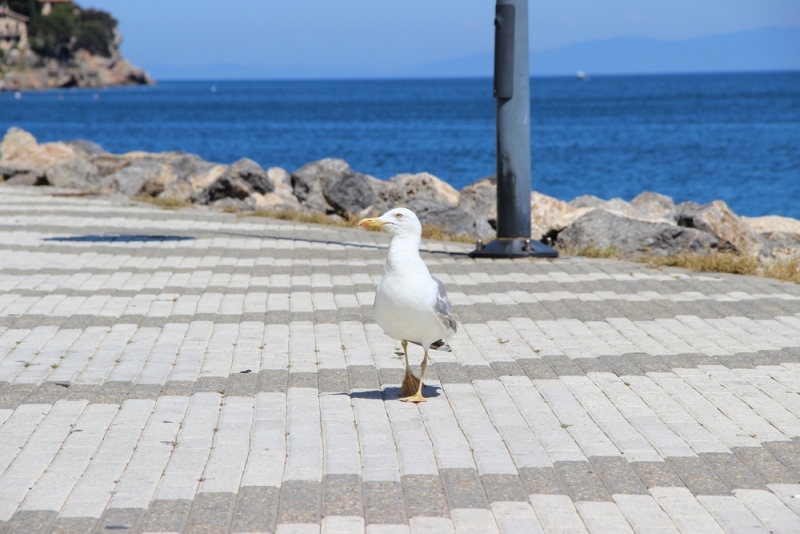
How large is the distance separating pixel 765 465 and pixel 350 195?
1279cm

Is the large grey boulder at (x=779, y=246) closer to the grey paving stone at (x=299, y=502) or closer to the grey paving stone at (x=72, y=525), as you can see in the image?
the grey paving stone at (x=299, y=502)

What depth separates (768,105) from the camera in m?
100

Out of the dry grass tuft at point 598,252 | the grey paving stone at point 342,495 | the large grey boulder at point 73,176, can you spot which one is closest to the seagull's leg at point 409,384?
the grey paving stone at point 342,495

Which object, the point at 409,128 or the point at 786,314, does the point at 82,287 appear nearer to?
the point at 786,314

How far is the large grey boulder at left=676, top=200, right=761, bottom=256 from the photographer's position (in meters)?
A: 13.1

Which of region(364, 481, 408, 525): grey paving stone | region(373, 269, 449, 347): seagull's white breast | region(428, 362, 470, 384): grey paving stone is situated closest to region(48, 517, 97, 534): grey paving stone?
region(364, 481, 408, 525): grey paving stone

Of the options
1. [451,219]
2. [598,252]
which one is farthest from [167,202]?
[598,252]

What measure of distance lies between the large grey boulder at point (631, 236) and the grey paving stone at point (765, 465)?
712 centimetres

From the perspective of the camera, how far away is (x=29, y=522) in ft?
13.9

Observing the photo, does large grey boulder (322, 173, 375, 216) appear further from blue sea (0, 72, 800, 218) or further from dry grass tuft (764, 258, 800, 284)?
blue sea (0, 72, 800, 218)

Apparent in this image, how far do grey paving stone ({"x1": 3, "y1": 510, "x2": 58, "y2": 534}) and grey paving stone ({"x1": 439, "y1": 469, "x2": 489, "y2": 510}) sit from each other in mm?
1766

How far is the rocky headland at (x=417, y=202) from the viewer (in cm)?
1279

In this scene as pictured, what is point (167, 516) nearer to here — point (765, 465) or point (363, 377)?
point (363, 377)

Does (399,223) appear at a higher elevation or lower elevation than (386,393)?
higher
